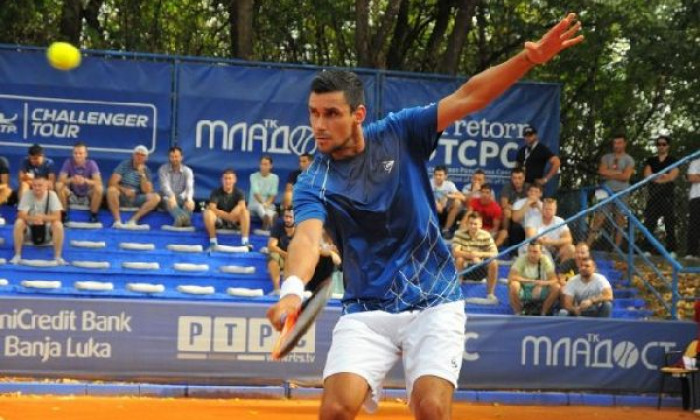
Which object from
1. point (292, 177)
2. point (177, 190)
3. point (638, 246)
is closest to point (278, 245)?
point (292, 177)

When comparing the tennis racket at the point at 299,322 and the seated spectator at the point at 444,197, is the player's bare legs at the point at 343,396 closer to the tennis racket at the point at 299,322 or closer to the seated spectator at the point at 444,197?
the tennis racket at the point at 299,322

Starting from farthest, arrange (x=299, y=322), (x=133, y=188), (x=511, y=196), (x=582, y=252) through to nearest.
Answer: (x=511, y=196) < (x=133, y=188) < (x=582, y=252) < (x=299, y=322)

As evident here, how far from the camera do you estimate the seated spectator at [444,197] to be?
771 inches

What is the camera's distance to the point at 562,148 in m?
28.2

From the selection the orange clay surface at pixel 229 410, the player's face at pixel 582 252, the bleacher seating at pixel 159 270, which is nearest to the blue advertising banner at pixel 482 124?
the bleacher seating at pixel 159 270

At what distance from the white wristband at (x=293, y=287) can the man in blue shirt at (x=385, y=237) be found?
537mm

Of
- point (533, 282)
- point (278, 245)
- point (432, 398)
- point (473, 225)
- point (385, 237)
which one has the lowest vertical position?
point (533, 282)

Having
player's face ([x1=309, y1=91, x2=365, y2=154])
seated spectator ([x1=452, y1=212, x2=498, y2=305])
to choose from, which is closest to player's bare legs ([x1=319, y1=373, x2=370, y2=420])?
player's face ([x1=309, y1=91, x2=365, y2=154])

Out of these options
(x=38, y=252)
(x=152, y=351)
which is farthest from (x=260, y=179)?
(x=152, y=351)

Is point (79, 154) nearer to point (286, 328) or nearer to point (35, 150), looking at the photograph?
point (35, 150)

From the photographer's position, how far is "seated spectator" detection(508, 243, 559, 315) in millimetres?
16984

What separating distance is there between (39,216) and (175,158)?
239 cm

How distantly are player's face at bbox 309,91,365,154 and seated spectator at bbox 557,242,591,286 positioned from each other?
11395mm

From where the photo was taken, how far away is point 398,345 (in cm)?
600
